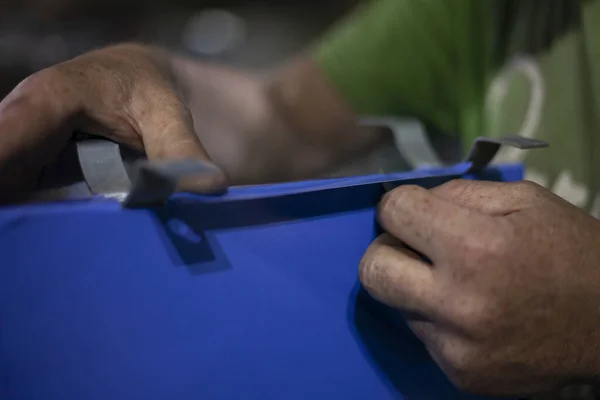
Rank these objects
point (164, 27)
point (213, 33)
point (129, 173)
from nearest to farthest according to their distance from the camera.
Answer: point (129, 173), point (164, 27), point (213, 33)

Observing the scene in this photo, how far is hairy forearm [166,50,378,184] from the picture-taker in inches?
13.1

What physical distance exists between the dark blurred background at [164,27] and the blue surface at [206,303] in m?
0.10

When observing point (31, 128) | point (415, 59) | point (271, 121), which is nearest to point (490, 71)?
point (415, 59)

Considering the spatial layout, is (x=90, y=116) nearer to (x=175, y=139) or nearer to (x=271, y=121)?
(x=175, y=139)

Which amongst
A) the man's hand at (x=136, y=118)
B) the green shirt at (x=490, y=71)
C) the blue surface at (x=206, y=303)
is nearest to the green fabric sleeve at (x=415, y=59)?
the green shirt at (x=490, y=71)

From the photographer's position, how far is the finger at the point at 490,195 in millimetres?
264

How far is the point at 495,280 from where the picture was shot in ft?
0.78

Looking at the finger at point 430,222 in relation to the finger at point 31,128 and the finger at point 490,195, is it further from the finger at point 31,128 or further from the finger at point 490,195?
the finger at point 31,128

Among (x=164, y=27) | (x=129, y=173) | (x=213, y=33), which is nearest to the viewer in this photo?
(x=129, y=173)

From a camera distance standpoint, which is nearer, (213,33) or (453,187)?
(453,187)

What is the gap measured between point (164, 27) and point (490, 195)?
0.30 meters

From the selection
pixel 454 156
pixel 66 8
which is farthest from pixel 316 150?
pixel 66 8

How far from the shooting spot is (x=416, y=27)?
56 cm

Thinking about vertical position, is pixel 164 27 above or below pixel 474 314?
above
